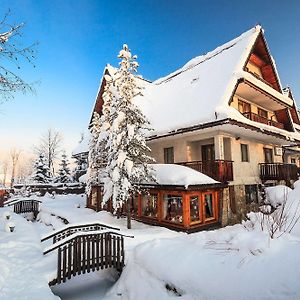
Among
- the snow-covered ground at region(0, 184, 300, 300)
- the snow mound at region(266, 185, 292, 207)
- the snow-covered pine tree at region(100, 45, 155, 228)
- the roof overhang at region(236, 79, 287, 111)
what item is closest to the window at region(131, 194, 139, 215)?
the snow-covered pine tree at region(100, 45, 155, 228)

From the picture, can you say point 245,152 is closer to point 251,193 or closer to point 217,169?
point 251,193

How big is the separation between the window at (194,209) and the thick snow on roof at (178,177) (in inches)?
45.6

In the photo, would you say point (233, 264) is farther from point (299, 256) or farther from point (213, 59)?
point (213, 59)

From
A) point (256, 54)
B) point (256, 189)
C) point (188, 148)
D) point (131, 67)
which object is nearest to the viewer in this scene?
point (131, 67)

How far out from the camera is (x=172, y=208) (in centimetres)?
1422

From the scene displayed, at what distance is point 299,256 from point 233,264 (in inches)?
60.6

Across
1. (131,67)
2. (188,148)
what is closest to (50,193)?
(188,148)

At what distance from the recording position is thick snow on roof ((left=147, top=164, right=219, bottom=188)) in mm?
13078

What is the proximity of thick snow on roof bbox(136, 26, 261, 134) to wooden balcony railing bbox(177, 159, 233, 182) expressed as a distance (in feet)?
9.12

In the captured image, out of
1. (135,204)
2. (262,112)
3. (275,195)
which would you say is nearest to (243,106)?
(262,112)

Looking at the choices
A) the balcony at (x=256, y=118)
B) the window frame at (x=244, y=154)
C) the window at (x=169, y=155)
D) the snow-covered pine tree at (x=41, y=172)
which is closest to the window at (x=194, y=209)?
the window at (x=169, y=155)

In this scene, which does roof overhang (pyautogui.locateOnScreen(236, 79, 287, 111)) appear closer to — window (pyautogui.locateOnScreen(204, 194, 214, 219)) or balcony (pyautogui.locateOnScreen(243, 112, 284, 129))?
balcony (pyautogui.locateOnScreen(243, 112, 284, 129))

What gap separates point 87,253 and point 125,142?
6404 mm

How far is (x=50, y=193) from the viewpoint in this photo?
36844 millimetres
